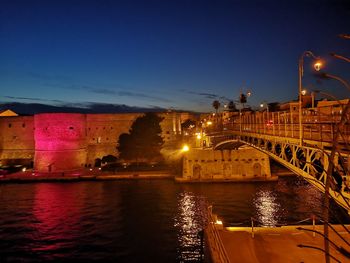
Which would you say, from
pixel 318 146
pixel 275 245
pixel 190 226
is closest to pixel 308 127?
pixel 318 146

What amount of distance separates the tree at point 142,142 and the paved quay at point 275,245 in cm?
3196

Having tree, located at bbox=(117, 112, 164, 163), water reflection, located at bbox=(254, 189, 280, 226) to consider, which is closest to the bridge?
water reflection, located at bbox=(254, 189, 280, 226)

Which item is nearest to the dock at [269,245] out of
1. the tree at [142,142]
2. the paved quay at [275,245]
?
the paved quay at [275,245]

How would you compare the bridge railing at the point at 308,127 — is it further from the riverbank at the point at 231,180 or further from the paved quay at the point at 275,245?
the riverbank at the point at 231,180

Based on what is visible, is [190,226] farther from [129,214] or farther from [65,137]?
[65,137]

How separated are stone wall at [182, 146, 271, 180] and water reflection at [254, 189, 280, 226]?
5421 mm

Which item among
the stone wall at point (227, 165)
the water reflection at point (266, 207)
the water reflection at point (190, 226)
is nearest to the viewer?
the water reflection at point (190, 226)

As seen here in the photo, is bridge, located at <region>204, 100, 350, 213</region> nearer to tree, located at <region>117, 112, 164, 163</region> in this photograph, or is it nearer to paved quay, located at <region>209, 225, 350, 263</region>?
paved quay, located at <region>209, 225, 350, 263</region>

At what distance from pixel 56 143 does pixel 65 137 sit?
1.34 meters

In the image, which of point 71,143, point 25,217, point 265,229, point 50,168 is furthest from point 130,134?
point 265,229

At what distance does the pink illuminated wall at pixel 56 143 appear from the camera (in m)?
41.6

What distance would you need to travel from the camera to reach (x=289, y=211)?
21.9m

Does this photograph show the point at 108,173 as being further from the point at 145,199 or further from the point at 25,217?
the point at 25,217

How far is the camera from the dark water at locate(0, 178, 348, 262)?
15992 mm
